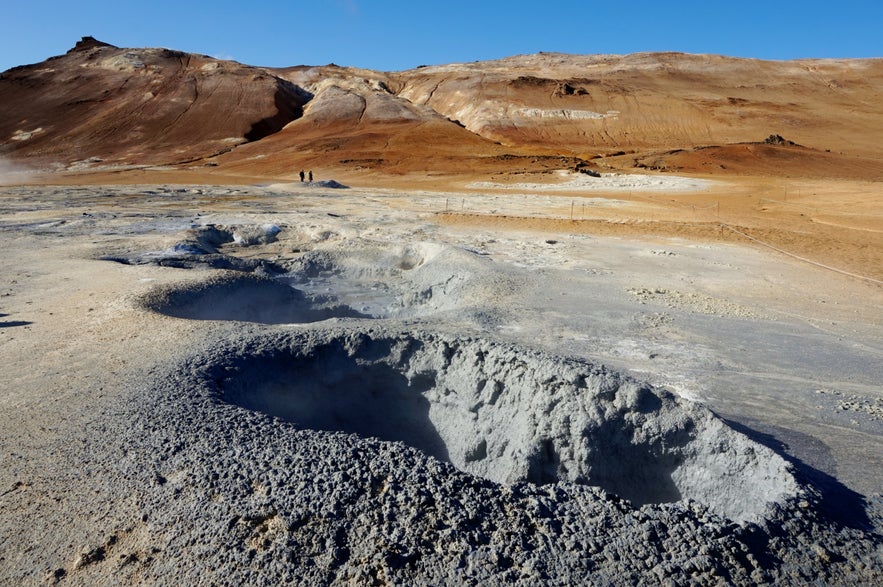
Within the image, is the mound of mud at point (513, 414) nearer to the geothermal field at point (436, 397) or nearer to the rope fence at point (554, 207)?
the geothermal field at point (436, 397)

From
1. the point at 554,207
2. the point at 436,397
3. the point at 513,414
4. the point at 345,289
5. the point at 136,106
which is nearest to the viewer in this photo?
the point at 513,414

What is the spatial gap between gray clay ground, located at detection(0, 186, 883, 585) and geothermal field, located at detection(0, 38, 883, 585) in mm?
18

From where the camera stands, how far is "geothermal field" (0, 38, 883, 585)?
259 centimetres

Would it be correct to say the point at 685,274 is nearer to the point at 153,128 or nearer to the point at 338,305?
the point at 338,305

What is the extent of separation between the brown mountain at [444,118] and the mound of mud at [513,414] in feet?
91.0

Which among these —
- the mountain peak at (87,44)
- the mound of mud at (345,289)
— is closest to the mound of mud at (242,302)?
the mound of mud at (345,289)

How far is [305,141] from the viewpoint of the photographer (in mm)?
41938

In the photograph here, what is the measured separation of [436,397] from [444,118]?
45363 mm

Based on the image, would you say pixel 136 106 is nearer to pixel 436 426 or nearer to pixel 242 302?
pixel 242 302

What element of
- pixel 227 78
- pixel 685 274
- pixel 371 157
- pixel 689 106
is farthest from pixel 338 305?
pixel 227 78

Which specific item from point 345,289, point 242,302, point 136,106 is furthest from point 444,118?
point 242,302

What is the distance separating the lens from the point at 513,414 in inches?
174

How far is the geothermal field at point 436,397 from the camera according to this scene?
2590 millimetres

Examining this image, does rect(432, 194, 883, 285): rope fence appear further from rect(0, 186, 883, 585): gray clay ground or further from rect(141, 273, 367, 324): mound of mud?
rect(141, 273, 367, 324): mound of mud
